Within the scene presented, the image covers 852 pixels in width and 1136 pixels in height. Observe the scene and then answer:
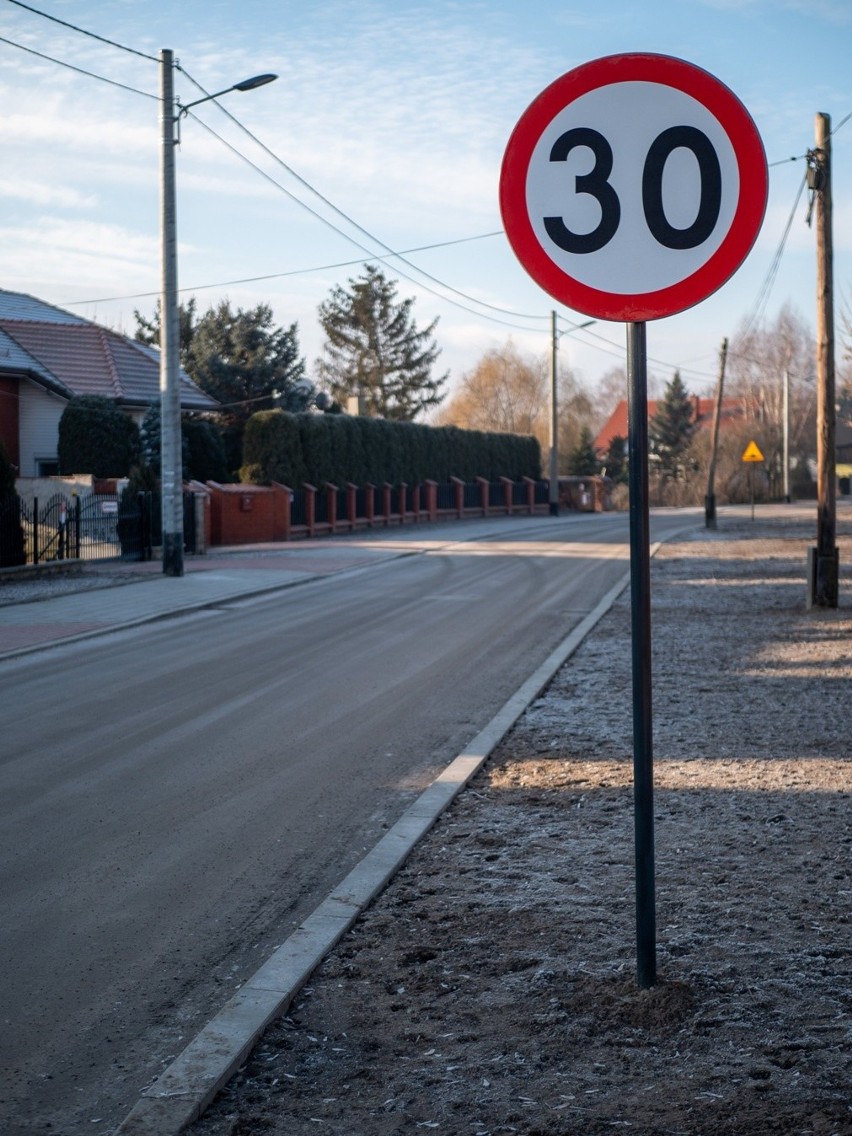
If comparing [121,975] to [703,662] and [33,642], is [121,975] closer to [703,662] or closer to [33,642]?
[703,662]

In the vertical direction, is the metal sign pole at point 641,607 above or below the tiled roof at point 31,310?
below

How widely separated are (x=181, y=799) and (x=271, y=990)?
301 cm

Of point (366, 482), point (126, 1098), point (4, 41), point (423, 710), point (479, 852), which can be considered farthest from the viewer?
point (366, 482)

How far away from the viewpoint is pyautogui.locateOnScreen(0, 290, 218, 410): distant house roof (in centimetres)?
3984

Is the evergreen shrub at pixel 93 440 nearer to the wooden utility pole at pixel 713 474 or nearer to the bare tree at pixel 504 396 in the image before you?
the wooden utility pole at pixel 713 474

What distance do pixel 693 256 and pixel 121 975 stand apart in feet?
10.1

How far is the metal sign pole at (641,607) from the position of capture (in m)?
3.68

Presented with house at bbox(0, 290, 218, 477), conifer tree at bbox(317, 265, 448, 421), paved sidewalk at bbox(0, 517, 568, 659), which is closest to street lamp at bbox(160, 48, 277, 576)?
paved sidewalk at bbox(0, 517, 568, 659)

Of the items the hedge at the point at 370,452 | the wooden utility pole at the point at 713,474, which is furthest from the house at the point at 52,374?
the wooden utility pole at the point at 713,474

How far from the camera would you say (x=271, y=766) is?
779 cm

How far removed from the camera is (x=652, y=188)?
11.8 ft

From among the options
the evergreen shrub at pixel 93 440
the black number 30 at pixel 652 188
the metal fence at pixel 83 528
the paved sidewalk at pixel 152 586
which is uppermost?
the evergreen shrub at pixel 93 440

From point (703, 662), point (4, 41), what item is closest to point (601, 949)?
point (703, 662)

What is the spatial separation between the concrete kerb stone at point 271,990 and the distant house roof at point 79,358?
1344 inches
